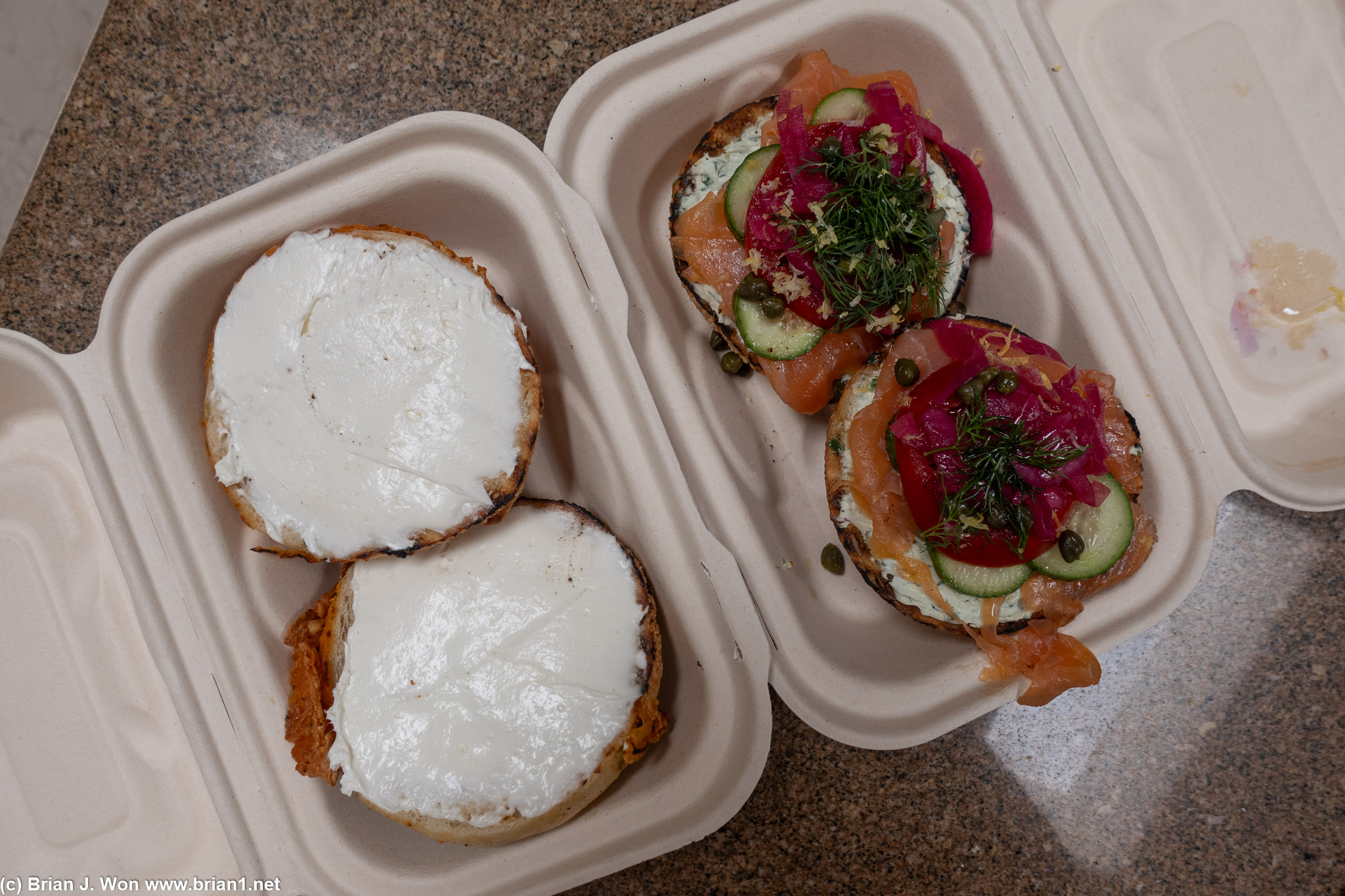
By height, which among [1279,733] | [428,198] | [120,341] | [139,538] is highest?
[120,341]

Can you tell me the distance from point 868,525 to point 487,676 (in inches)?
43.2

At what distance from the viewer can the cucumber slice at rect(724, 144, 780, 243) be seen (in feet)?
6.57

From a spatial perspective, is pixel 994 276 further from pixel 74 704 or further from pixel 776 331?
pixel 74 704

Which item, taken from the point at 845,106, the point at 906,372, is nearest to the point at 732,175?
the point at 845,106

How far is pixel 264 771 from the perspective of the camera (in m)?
1.89

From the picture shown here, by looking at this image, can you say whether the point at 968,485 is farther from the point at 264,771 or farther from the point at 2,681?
the point at 2,681

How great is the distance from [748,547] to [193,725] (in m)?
1.51

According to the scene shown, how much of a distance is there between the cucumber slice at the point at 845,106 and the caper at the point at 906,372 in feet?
Result: 2.23

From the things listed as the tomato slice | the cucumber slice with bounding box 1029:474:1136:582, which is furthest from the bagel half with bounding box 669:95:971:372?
the cucumber slice with bounding box 1029:474:1136:582

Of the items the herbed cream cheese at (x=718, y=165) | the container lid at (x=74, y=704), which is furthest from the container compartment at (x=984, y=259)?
the container lid at (x=74, y=704)

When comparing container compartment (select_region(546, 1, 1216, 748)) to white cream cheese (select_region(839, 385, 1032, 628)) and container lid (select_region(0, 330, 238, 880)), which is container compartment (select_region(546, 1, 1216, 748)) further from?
container lid (select_region(0, 330, 238, 880))

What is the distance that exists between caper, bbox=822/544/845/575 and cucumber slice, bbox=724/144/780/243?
0.97 meters

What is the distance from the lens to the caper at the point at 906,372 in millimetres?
1883

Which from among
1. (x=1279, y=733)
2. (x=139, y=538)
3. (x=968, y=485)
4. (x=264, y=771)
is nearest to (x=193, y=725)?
(x=264, y=771)
